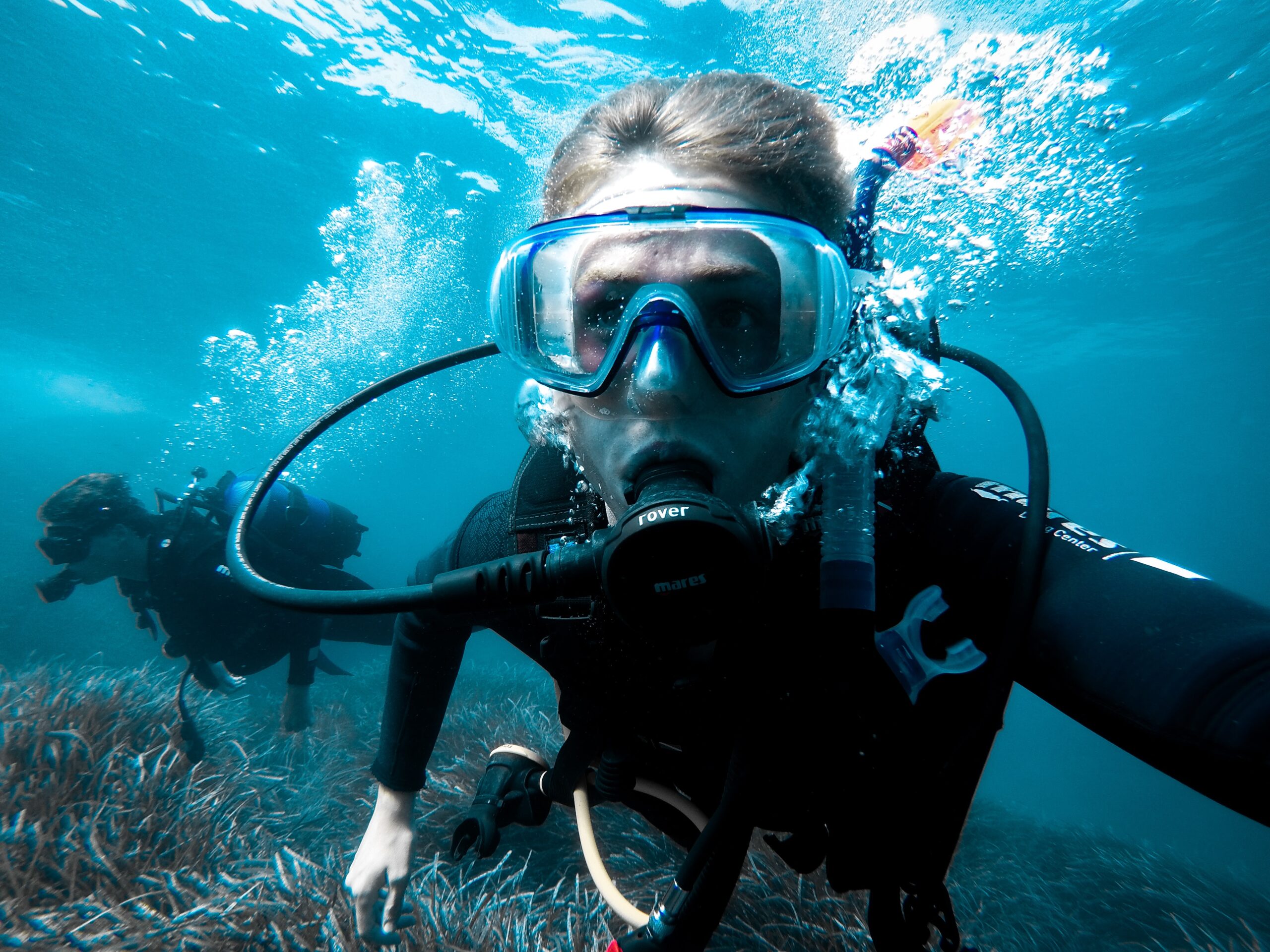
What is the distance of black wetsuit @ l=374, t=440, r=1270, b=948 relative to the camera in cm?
124

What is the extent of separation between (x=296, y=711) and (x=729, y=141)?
31.8 ft

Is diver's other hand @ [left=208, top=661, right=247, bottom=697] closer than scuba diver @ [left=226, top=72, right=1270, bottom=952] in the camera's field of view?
No

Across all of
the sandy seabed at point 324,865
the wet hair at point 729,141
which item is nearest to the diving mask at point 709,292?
the wet hair at point 729,141

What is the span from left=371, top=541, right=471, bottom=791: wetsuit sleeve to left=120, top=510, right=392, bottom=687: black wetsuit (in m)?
4.37

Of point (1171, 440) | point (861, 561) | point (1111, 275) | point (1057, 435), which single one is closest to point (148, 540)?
point (861, 561)

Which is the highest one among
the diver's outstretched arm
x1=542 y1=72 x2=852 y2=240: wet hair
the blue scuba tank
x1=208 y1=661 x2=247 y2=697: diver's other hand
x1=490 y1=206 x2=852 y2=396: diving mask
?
x1=542 y1=72 x2=852 y2=240: wet hair

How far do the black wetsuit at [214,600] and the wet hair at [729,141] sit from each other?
5.80 meters

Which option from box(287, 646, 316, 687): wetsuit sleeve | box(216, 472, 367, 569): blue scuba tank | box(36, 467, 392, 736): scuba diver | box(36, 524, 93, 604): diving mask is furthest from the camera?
box(287, 646, 316, 687): wetsuit sleeve

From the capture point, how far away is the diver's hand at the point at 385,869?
2.35 metres

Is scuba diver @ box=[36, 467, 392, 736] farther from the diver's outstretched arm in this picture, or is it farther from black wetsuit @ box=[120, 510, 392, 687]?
the diver's outstretched arm

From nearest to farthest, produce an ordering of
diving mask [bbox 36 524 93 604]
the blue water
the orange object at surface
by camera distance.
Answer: the orange object at surface, diving mask [bbox 36 524 93 604], the blue water

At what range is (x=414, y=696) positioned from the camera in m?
2.55

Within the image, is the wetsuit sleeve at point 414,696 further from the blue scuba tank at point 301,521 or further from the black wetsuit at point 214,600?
the blue scuba tank at point 301,521

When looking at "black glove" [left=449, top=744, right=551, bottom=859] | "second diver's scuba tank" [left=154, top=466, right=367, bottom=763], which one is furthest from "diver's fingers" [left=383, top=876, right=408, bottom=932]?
"second diver's scuba tank" [left=154, top=466, right=367, bottom=763]
